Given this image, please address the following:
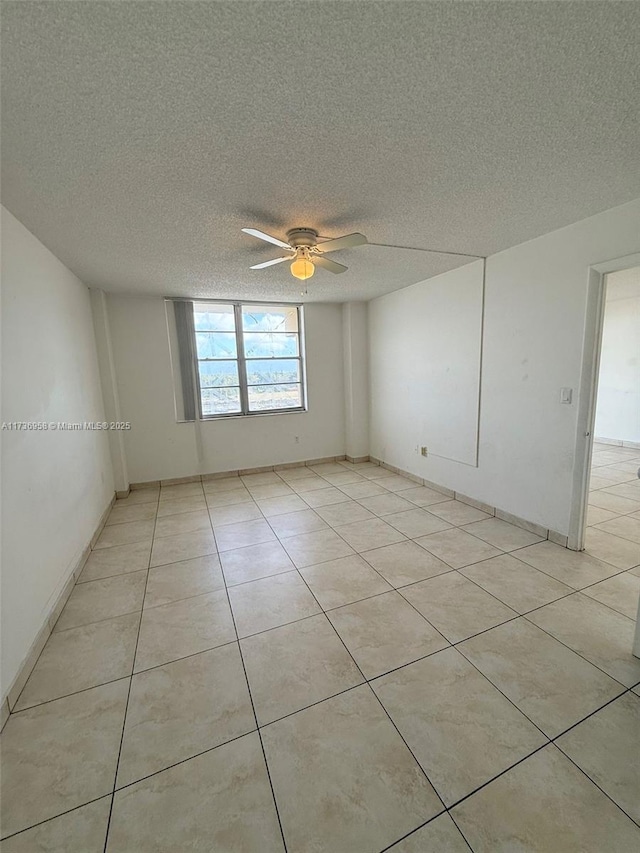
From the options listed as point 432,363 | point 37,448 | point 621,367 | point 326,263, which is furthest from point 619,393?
point 37,448

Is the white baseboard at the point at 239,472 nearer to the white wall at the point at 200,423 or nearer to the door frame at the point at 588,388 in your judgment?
the white wall at the point at 200,423

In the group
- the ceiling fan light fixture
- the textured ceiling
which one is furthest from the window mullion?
the ceiling fan light fixture

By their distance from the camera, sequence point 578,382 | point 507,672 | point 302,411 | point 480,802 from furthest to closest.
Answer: point 302,411 → point 578,382 → point 507,672 → point 480,802

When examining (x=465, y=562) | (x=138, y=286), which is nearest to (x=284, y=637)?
(x=465, y=562)

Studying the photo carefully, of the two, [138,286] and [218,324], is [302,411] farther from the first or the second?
[138,286]

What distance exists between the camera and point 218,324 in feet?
14.8

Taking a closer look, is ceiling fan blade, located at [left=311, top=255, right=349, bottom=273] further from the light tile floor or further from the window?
the window

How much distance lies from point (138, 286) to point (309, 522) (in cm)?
313

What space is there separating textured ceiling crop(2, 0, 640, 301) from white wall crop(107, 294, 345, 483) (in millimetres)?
1869

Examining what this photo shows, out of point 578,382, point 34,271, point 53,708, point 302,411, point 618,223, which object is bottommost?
point 53,708

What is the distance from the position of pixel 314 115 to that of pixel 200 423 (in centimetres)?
382

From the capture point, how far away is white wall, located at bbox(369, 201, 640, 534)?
7.76 ft

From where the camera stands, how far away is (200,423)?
4.55 m

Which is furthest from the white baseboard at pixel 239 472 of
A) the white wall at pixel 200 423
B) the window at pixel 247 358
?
the window at pixel 247 358
